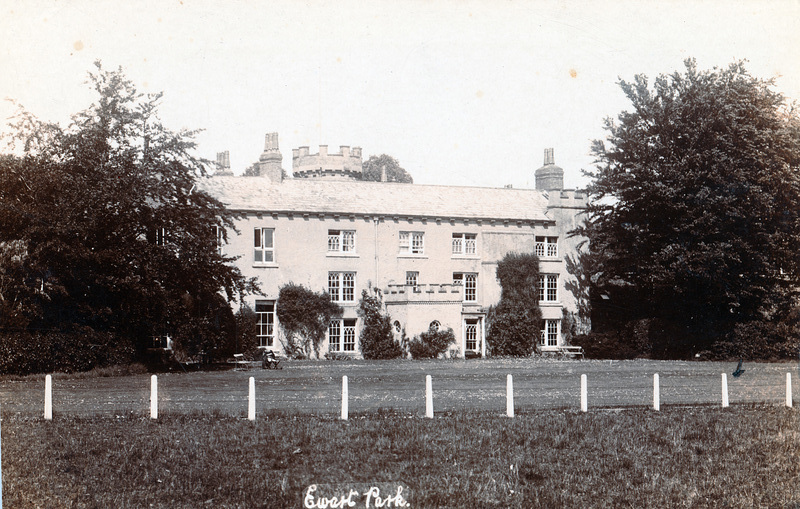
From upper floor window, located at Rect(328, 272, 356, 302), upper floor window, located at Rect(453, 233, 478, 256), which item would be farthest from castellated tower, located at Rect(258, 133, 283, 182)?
upper floor window, located at Rect(453, 233, 478, 256)

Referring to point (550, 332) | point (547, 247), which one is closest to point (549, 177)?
point (547, 247)

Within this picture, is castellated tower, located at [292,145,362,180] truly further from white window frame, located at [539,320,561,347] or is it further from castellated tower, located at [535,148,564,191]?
white window frame, located at [539,320,561,347]

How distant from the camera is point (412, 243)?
46281mm

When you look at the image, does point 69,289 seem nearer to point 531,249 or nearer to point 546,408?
point 546,408

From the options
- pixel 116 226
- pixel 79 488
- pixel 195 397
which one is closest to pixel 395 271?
pixel 116 226

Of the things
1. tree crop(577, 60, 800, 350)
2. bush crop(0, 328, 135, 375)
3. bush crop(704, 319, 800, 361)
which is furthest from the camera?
bush crop(704, 319, 800, 361)

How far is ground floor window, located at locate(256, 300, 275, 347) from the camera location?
140 ft

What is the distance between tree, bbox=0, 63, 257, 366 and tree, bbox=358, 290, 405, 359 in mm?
12327

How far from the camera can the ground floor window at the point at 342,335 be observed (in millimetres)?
44156

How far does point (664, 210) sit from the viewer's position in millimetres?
39000

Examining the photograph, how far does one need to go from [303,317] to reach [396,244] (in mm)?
6426

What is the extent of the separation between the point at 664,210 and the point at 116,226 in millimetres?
23343

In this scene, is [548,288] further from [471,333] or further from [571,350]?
[471,333]
